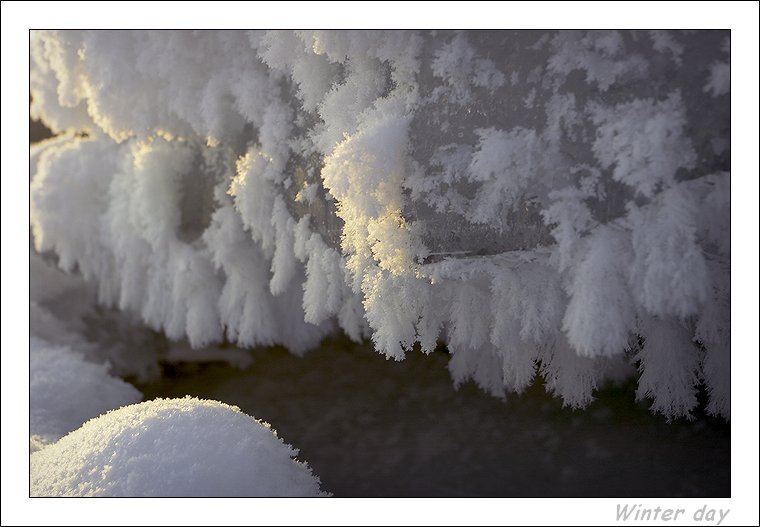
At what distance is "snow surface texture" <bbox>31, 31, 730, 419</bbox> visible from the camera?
1732 mm

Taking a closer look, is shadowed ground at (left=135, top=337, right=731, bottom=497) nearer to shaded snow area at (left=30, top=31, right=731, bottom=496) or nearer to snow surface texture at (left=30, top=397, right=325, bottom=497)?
shaded snow area at (left=30, top=31, right=731, bottom=496)

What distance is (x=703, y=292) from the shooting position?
1721 millimetres

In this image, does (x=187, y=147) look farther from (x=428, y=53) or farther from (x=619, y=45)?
(x=619, y=45)

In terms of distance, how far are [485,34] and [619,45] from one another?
0.39 meters

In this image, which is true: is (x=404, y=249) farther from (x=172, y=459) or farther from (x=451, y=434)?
(x=172, y=459)

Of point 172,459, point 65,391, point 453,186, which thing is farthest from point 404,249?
point 65,391

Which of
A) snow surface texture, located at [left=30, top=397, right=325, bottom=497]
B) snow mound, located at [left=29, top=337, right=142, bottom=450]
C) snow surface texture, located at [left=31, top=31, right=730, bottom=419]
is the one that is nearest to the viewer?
snow surface texture, located at [left=31, top=31, right=730, bottom=419]

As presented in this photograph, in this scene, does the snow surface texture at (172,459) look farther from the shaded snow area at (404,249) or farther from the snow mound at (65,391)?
the snow mound at (65,391)

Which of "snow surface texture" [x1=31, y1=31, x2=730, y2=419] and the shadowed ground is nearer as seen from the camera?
"snow surface texture" [x1=31, y1=31, x2=730, y2=419]

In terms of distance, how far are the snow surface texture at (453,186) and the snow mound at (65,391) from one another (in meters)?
0.49

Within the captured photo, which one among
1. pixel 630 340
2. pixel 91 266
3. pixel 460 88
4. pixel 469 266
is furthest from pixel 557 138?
pixel 91 266

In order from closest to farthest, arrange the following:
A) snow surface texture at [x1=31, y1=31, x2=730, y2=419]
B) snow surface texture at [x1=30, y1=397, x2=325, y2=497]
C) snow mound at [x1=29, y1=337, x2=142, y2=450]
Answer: snow surface texture at [x1=31, y1=31, x2=730, y2=419]
snow surface texture at [x1=30, y1=397, x2=325, y2=497]
snow mound at [x1=29, y1=337, x2=142, y2=450]

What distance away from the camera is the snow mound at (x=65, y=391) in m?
2.83

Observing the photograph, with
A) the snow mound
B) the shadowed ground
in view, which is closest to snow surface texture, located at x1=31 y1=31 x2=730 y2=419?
the shadowed ground
